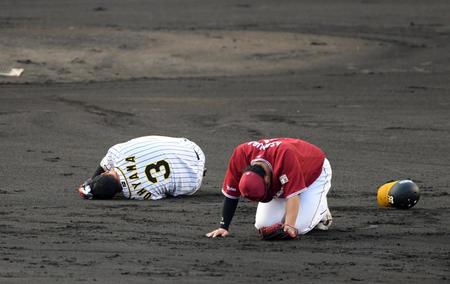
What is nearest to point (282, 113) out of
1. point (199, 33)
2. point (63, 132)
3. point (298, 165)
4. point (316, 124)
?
point (316, 124)

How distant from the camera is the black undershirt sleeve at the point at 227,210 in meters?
11.6

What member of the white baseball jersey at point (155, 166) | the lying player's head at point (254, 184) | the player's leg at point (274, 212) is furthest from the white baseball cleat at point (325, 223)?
the white baseball jersey at point (155, 166)

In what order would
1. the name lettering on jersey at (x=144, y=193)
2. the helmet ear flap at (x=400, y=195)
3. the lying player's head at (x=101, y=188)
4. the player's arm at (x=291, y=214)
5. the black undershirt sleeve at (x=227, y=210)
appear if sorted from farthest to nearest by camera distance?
the name lettering on jersey at (x=144, y=193) → the lying player's head at (x=101, y=188) → the helmet ear flap at (x=400, y=195) → the black undershirt sleeve at (x=227, y=210) → the player's arm at (x=291, y=214)

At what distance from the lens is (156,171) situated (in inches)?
545

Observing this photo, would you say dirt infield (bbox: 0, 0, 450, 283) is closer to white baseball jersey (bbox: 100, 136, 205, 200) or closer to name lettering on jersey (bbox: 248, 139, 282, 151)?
white baseball jersey (bbox: 100, 136, 205, 200)

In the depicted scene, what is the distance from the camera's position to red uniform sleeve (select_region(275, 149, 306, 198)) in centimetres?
1132

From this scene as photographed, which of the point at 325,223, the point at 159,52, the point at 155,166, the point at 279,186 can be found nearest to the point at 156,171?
the point at 155,166

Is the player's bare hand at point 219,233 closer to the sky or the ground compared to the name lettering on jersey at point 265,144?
closer to the ground

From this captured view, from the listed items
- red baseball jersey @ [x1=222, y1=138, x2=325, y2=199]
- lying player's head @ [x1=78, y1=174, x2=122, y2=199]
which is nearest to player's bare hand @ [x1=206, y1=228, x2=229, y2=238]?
red baseball jersey @ [x1=222, y1=138, x2=325, y2=199]

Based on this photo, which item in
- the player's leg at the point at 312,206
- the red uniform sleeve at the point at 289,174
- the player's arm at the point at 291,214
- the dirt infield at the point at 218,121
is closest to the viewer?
the dirt infield at the point at 218,121

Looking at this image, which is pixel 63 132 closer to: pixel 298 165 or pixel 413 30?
pixel 298 165

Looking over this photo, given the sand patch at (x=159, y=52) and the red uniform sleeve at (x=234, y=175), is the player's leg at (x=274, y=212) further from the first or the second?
the sand patch at (x=159, y=52)

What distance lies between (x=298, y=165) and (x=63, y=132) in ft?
26.8

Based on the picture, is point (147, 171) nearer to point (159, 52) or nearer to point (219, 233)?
point (219, 233)
